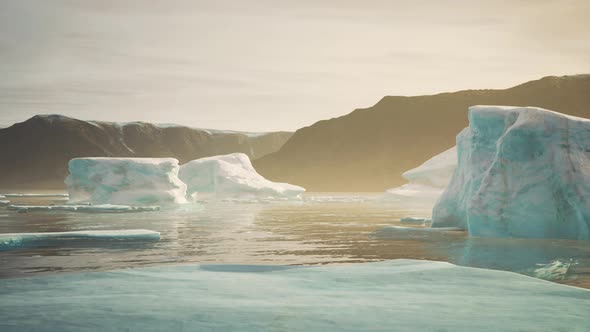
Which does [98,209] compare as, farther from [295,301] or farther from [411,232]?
[295,301]

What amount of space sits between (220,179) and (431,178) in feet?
54.0

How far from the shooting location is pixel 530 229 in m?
14.8

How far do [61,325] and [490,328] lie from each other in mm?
3427

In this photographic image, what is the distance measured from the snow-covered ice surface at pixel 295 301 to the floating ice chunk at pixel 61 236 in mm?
6032

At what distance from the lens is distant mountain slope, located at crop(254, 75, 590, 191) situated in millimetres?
140625

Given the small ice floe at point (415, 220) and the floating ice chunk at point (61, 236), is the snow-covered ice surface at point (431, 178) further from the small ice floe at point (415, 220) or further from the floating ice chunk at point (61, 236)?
the floating ice chunk at point (61, 236)

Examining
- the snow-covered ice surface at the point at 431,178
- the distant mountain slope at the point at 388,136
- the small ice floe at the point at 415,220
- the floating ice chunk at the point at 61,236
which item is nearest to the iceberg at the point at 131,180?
the snow-covered ice surface at the point at 431,178

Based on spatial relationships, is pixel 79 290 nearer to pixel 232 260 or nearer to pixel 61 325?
pixel 61 325

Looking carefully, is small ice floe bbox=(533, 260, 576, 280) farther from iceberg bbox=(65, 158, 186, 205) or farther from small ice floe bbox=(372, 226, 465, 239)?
iceberg bbox=(65, 158, 186, 205)

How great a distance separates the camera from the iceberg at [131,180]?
114ft

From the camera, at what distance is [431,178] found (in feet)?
140

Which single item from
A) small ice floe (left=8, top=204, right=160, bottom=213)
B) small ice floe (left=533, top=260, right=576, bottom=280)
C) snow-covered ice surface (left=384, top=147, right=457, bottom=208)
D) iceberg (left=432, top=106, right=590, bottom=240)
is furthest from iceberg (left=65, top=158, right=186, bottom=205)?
small ice floe (left=533, top=260, right=576, bottom=280)

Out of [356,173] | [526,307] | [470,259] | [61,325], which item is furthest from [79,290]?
[356,173]

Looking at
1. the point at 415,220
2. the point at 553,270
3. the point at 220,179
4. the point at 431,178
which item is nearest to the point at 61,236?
the point at 553,270
